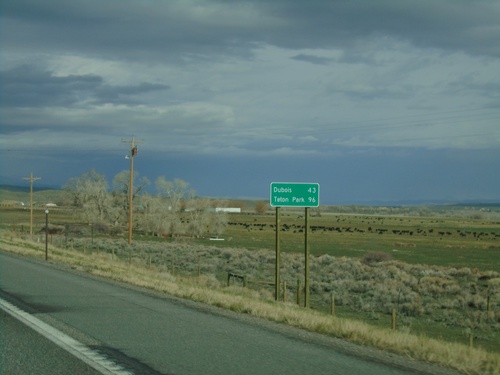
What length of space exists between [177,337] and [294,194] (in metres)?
12.5

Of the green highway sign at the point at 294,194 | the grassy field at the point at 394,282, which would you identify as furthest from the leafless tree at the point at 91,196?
the green highway sign at the point at 294,194

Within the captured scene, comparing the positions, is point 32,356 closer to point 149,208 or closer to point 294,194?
point 294,194

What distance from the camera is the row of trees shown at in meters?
98.9

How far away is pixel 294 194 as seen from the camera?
76.4 ft

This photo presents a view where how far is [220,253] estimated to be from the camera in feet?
199

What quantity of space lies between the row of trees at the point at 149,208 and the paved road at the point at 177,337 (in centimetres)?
8027

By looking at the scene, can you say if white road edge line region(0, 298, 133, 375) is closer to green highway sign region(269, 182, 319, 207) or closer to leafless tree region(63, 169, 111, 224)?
green highway sign region(269, 182, 319, 207)

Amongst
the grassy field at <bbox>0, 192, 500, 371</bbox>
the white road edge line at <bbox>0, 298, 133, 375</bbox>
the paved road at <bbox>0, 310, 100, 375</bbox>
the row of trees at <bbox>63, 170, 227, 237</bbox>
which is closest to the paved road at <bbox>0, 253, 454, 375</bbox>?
the white road edge line at <bbox>0, 298, 133, 375</bbox>

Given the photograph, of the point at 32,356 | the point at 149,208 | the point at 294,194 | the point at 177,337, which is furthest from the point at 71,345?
the point at 149,208

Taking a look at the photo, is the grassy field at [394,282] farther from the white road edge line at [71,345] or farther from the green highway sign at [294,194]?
the white road edge line at [71,345]

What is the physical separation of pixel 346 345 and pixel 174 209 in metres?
90.4

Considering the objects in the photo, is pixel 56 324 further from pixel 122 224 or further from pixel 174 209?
pixel 122 224

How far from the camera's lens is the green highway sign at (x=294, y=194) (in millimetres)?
23188

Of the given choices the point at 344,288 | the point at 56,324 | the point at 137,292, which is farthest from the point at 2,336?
the point at 344,288
